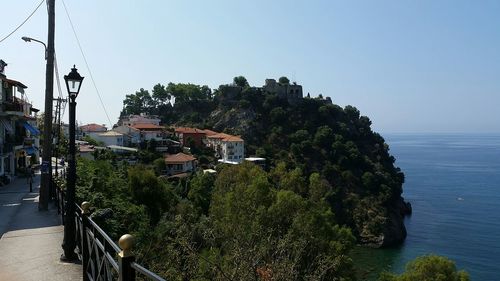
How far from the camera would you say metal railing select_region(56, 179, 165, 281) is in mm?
3482

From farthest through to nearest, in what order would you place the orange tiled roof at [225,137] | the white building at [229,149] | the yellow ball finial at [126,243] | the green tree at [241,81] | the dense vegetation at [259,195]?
1. the green tree at [241,81]
2. the orange tiled roof at [225,137]
3. the white building at [229,149]
4. the dense vegetation at [259,195]
5. the yellow ball finial at [126,243]

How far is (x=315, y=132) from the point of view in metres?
84.4

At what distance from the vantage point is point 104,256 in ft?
15.7

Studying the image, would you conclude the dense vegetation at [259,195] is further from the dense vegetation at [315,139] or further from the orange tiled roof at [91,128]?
the orange tiled roof at [91,128]

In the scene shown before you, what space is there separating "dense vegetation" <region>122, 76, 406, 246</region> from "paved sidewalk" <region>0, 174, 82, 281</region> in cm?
4010

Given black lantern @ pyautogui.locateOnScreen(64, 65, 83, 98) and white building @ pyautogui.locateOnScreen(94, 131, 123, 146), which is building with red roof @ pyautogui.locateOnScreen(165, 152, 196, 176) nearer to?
white building @ pyautogui.locateOnScreen(94, 131, 123, 146)

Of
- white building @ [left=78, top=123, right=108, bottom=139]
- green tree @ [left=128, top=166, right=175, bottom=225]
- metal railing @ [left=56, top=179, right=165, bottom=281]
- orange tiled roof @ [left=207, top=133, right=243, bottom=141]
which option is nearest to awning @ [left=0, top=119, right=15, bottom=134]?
green tree @ [left=128, top=166, right=175, bottom=225]

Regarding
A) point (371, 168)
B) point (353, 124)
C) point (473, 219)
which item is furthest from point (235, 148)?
point (473, 219)

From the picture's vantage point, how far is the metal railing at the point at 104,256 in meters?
3.48

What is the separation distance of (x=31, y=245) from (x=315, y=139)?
7047 centimetres

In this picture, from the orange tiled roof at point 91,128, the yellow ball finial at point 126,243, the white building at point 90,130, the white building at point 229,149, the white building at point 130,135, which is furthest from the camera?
the orange tiled roof at point 91,128

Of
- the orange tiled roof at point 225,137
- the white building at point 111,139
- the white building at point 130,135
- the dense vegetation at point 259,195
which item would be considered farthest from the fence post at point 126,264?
the orange tiled roof at point 225,137

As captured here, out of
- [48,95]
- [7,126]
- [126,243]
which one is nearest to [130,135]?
[7,126]

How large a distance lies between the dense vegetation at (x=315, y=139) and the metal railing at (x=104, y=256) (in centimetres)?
4718
